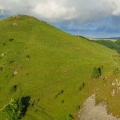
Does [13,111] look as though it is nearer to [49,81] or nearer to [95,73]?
[49,81]

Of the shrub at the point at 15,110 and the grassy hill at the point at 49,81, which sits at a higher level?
the grassy hill at the point at 49,81

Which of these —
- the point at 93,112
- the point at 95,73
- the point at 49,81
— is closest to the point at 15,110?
the point at 49,81

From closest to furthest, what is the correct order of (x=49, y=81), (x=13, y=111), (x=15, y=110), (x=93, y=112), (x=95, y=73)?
(x=13, y=111) → (x=15, y=110) → (x=93, y=112) → (x=95, y=73) → (x=49, y=81)

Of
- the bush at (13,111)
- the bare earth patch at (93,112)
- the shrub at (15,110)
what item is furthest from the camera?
the shrub at (15,110)

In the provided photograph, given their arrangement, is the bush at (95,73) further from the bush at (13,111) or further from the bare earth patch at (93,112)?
the bush at (13,111)

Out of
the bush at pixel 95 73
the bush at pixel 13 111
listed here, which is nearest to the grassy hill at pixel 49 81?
the bush at pixel 95 73

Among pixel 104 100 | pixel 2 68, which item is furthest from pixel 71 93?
pixel 2 68

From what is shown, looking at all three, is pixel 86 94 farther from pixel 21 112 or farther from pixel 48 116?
pixel 21 112

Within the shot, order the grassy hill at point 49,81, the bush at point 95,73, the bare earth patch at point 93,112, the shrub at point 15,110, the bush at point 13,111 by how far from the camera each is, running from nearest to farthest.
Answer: the bare earth patch at point 93,112 < the bush at point 13,111 < the shrub at point 15,110 < the grassy hill at point 49,81 < the bush at point 95,73
